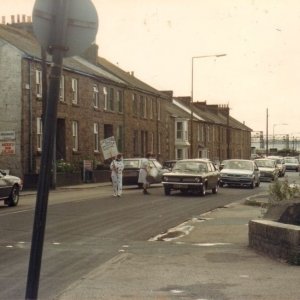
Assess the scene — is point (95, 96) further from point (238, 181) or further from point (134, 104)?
point (238, 181)

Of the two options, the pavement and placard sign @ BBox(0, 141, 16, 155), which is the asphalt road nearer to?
the pavement

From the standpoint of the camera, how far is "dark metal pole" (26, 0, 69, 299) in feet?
13.4

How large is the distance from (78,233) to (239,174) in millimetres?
20833

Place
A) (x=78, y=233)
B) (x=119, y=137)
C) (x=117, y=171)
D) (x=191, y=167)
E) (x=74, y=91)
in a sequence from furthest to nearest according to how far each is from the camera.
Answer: (x=119, y=137) → (x=74, y=91) → (x=191, y=167) → (x=117, y=171) → (x=78, y=233)

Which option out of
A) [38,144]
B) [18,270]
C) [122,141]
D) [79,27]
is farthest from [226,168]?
[79,27]

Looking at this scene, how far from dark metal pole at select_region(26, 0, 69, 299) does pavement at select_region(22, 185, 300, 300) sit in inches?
92.0

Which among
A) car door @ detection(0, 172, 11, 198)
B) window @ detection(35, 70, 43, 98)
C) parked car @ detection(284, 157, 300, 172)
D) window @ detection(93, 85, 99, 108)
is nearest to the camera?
car door @ detection(0, 172, 11, 198)

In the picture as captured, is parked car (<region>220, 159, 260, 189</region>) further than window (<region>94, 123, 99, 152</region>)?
No

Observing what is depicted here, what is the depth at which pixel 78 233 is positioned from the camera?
12.3 metres

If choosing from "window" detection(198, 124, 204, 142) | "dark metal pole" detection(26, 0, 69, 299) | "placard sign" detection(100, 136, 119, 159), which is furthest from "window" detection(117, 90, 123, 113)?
"dark metal pole" detection(26, 0, 69, 299)

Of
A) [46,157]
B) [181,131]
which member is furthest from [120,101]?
[46,157]

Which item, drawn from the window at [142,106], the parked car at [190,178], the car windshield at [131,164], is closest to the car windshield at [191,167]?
the parked car at [190,178]

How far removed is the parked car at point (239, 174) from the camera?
3200 centimetres

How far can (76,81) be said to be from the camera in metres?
39.3
